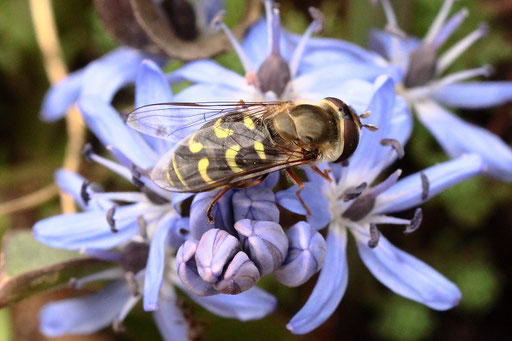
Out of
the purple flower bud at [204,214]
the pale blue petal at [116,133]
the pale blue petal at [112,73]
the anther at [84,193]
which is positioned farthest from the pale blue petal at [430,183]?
the pale blue petal at [112,73]

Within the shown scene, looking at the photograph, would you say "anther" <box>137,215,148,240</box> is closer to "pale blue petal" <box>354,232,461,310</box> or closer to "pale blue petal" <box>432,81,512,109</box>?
"pale blue petal" <box>354,232,461,310</box>

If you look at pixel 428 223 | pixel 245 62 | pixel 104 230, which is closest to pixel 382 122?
pixel 245 62

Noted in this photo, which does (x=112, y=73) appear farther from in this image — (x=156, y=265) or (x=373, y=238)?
(x=373, y=238)

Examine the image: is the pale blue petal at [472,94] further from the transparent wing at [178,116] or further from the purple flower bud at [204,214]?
the purple flower bud at [204,214]

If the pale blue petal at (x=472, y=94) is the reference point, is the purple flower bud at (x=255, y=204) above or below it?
above

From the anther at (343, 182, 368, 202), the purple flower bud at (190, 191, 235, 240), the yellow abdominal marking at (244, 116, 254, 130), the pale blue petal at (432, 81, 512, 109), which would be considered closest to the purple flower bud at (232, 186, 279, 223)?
the purple flower bud at (190, 191, 235, 240)

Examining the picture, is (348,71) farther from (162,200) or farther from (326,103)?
(162,200)
